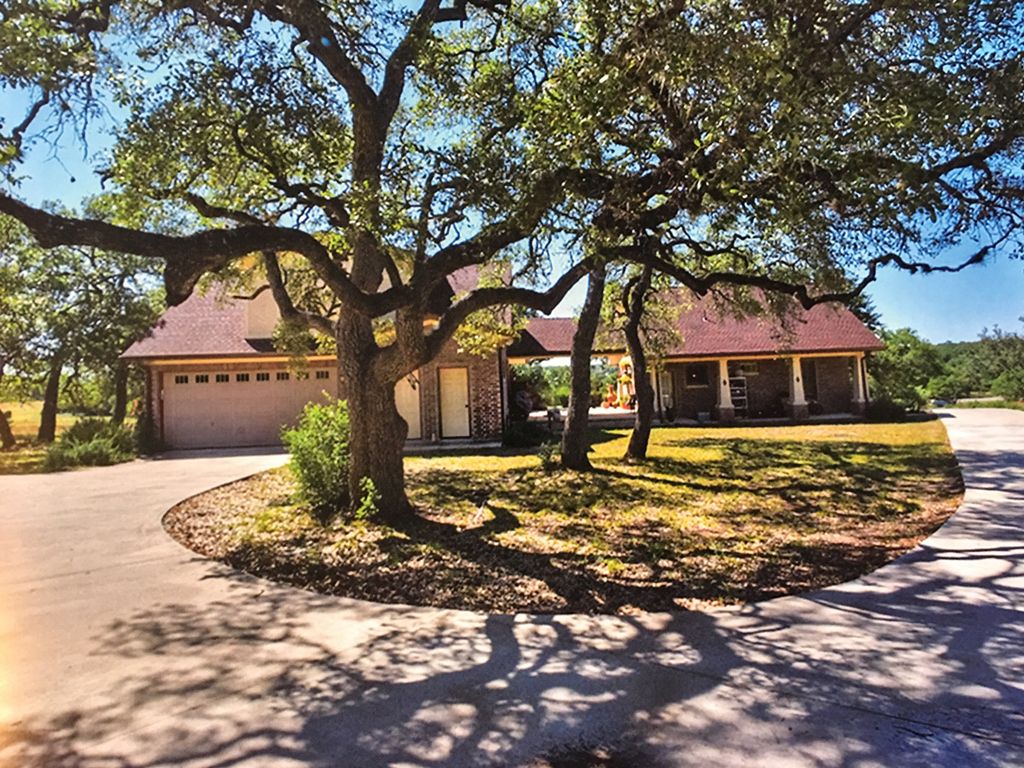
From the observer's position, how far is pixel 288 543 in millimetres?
7418

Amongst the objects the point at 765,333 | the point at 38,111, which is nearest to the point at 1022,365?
the point at 765,333

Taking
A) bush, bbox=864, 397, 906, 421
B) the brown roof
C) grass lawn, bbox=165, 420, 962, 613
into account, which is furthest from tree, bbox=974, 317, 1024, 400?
the brown roof

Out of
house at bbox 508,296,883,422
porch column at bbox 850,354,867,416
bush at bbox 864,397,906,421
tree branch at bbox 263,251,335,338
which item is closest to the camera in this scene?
tree branch at bbox 263,251,335,338

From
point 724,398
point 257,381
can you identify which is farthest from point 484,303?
point 724,398

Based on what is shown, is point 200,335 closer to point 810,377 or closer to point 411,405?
point 411,405

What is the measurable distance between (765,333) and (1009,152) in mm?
16709

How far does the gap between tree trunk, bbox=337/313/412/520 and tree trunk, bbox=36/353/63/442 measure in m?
21.3

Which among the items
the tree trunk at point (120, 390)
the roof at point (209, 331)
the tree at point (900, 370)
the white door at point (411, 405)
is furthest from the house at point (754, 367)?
the tree trunk at point (120, 390)

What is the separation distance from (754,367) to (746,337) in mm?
1465

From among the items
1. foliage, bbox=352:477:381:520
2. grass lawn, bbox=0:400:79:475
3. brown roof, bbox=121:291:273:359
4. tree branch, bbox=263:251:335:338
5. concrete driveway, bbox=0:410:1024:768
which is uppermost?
brown roof, bbox=121:291:273:359

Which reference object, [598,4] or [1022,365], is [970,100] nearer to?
[598,4]

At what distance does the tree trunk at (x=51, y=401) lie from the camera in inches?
927

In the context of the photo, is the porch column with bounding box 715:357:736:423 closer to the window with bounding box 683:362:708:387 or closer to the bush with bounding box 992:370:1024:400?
the window with bounding box 683:362:708:387

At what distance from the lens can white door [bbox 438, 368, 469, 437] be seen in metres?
18.5
